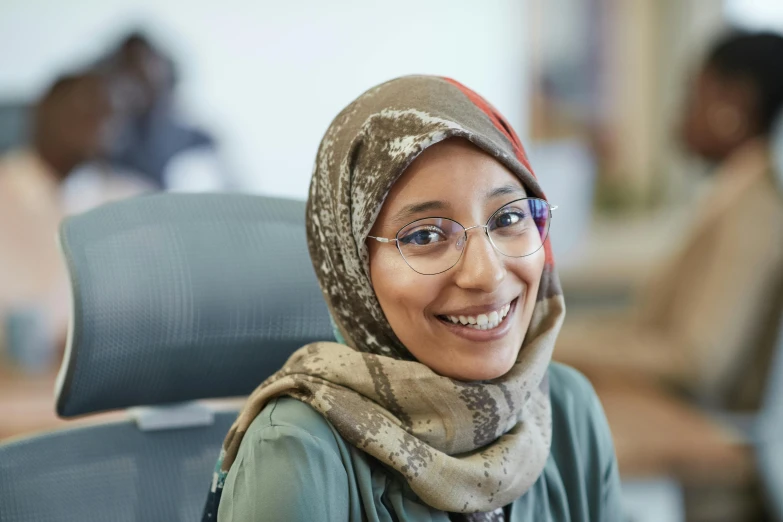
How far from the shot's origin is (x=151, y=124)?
427cm

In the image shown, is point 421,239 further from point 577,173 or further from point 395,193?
point 577,173

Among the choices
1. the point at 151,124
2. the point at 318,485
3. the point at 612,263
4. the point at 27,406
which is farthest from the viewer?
the point at 612,263

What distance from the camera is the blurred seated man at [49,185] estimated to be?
3180mm

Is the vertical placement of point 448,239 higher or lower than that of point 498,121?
lower

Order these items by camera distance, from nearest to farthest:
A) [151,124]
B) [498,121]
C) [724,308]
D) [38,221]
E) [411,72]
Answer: [498,121] → [724,308] → [38,221] → [151,124] → [411,72]

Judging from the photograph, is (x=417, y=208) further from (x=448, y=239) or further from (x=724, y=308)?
(x=724, y=308)

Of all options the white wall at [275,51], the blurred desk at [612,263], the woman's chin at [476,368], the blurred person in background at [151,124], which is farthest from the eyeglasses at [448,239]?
the white wall at [275,51]

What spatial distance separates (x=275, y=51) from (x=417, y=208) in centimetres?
404

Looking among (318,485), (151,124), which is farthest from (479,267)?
(151,124)

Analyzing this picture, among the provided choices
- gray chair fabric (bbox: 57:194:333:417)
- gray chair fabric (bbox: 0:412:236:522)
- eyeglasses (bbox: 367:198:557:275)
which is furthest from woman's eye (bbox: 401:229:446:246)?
gray chair fabric (bbox: 0:412:236:522)

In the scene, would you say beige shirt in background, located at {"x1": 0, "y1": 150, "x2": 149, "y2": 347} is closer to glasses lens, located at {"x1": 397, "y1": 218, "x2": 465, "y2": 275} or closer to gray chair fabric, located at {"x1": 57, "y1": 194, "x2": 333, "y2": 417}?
gray chair fabric, located at {"x1": 57, "y1": 194, "x2": 333, "y2": 417}

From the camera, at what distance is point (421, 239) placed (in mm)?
975

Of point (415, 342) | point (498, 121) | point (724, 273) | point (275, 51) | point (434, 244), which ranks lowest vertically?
point (724, 273)

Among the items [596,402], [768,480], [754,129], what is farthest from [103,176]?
[596,402]
